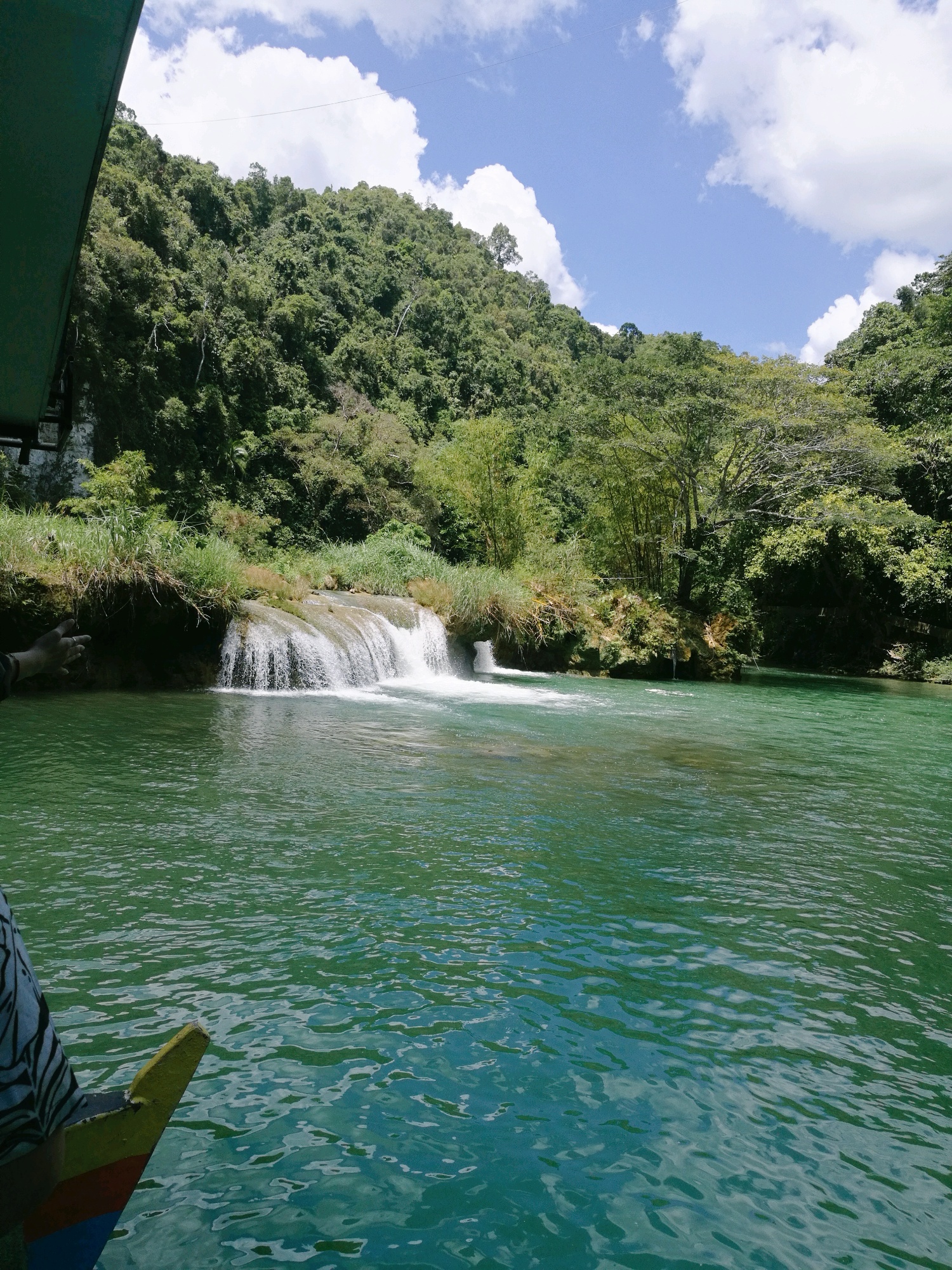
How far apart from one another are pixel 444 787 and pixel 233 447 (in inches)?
936

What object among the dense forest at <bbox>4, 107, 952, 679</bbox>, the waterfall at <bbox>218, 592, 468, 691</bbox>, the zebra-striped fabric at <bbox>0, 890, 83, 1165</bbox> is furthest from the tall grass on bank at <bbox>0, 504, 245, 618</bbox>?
the zebra-striped fabric at <bbox>0, 890, 83, 1165</bbox>

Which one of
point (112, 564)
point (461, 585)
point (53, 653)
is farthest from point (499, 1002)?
point (461, 585)

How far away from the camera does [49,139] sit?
255cm

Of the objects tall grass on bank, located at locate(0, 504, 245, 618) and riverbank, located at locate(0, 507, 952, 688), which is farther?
riverbank, located at locate(0, 507, 952, 688)

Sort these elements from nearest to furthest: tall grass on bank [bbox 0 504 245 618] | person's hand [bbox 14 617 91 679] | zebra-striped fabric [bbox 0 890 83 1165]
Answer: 1. zebra-striped fabric [bbox 0 890 83 1165]
2. person's hand [bbox 14 617 91 679]
3. tall grass on bank [bbox 0 504 245 618]

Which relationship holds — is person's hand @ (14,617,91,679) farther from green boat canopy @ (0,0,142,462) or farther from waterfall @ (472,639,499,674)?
waterfall @ (472,639,499,674)

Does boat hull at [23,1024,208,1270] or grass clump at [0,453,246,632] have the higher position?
grass clump at [0,453,246,632]

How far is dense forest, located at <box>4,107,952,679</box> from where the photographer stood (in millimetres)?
19719

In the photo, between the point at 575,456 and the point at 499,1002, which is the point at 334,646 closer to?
the point at 499,1002

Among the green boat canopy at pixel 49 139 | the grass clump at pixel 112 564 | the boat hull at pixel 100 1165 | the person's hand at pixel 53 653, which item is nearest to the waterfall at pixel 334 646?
the grass clump at pixel 112 564

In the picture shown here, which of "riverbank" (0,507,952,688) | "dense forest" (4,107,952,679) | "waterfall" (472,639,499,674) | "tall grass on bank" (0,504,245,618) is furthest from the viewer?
"dense forest" (4,107,952,679)

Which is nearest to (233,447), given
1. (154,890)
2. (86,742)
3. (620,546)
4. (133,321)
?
(133,321)

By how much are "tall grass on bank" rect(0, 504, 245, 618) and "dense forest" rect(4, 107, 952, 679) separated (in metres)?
2.83

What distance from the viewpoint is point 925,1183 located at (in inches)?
90.2
